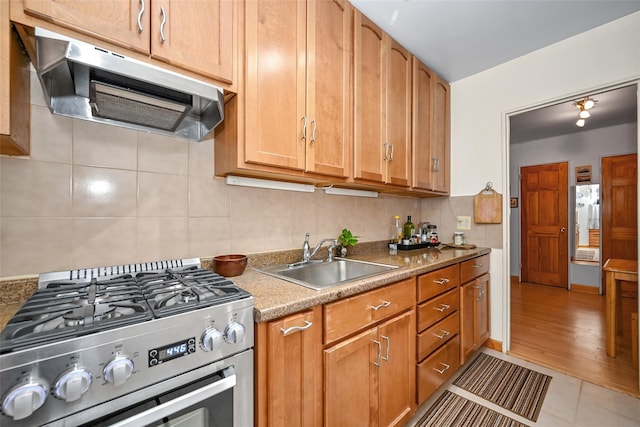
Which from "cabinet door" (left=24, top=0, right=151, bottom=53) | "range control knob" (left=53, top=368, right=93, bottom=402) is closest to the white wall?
"cabinet door" (left=24, top=0, right=151, bottom=53)

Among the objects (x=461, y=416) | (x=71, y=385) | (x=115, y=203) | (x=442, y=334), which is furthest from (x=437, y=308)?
(x=115, y=203)

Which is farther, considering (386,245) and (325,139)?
(386,245)

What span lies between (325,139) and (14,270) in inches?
52.8

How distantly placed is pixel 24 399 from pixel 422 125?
2.44 m

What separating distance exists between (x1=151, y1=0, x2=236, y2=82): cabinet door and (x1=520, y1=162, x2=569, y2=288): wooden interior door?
5.35 meters

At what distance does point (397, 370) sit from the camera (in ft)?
4.40

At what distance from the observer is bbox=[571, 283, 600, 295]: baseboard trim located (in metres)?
3.99

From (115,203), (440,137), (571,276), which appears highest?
(440,137)

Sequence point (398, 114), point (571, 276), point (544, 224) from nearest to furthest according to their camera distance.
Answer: point (398, 114)
point (571, 276)
point (544, 224)

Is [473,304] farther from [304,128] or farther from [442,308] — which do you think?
[304,128]

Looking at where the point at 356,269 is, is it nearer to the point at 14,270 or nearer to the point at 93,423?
the point at 93,423

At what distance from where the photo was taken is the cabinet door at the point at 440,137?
2348 millimetres

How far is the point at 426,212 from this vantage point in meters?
2.80

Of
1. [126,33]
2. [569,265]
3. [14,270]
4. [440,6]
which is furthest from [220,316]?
[569,265]
